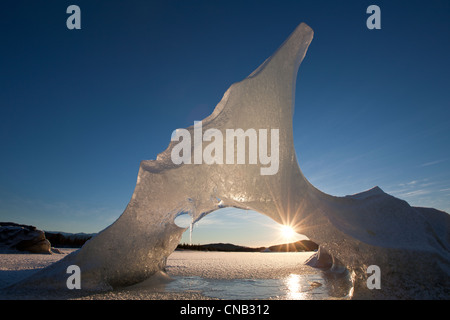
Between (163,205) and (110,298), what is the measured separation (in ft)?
4.52

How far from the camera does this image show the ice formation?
3.45m

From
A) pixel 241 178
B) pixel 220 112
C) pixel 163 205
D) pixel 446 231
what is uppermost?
pixel 220 112

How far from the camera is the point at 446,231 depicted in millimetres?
4203

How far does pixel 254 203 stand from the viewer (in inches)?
156

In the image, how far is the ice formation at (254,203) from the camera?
3.45 m

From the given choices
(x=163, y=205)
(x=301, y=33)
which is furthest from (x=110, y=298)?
(x=301, y=33)

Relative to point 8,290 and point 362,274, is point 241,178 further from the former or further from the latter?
point 8,290

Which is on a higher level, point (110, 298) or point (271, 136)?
point (271, 136)
